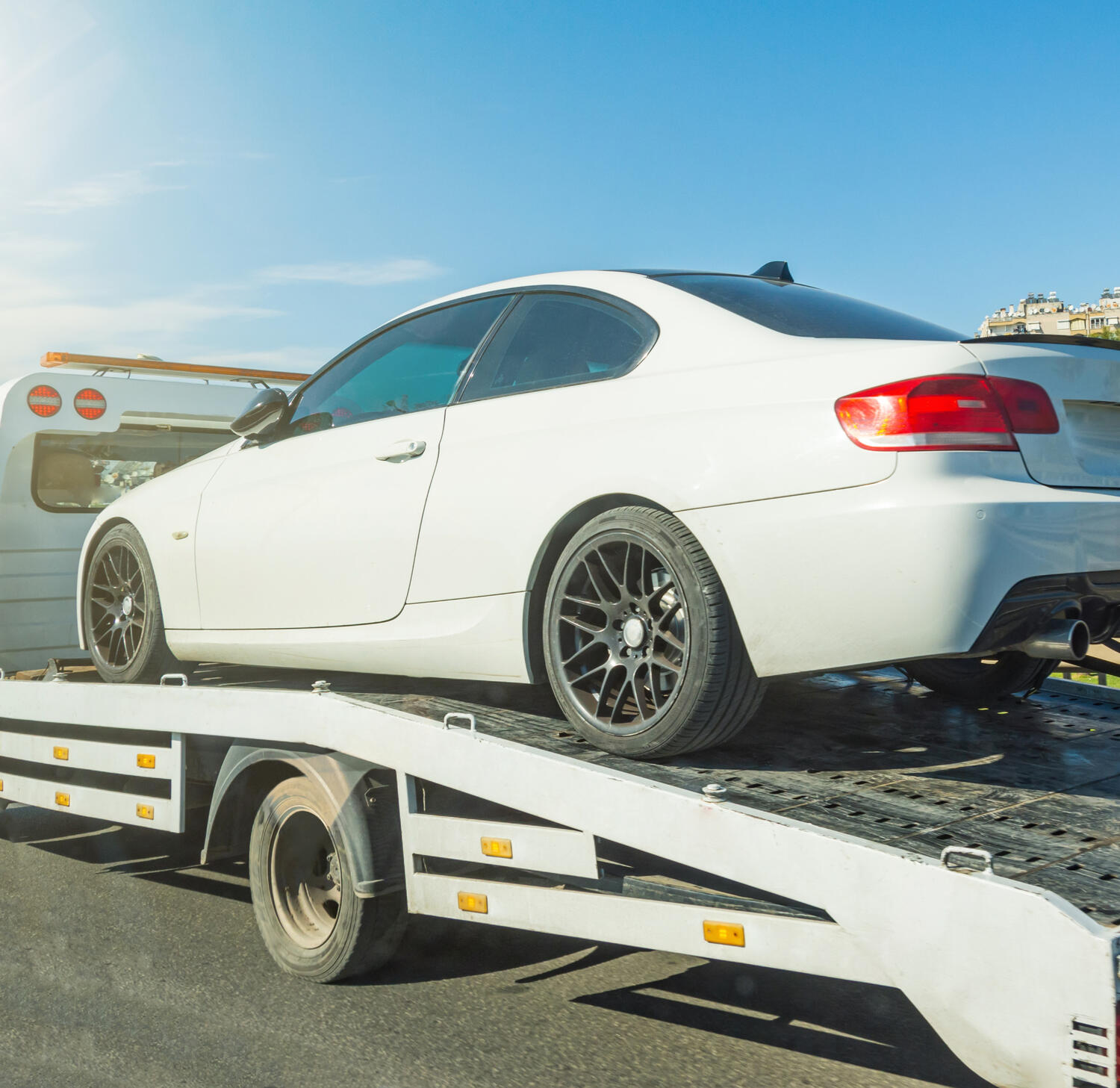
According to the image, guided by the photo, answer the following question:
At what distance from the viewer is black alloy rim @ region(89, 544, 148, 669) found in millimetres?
5312

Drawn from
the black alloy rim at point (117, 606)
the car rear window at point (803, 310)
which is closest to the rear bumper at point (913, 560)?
the car rear window at point (803, 310)

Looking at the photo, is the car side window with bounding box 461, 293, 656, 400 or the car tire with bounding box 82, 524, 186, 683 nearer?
the car side window with bounding box 461, 293, 656, 400

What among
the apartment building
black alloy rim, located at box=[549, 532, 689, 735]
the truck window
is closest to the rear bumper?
black alloy rim, located at box=[549, 532, 689, 735]

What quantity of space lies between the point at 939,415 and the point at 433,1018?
2.29 metres

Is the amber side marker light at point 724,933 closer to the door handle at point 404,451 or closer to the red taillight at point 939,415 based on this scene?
the red taillight at point 939,415

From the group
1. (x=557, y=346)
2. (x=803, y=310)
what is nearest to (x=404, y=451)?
(x=557, y=346)

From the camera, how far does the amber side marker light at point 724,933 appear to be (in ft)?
9.14

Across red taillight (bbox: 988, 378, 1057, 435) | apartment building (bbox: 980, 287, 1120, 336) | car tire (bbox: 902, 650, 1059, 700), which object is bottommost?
car tire (bbox: 902, 650, 1059, 700)

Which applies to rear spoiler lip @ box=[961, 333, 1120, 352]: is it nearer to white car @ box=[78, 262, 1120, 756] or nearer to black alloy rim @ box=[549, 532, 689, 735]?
white car @ box=[78, 262, 1120, 756]

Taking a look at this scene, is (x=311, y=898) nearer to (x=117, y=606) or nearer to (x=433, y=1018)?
(x=433, y=1018)

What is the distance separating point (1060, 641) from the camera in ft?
9.43

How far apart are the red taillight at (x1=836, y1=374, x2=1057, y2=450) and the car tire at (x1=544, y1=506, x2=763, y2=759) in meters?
0.54

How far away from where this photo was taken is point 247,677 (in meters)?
5.21

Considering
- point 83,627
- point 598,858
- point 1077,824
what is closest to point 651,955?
point 598,858
